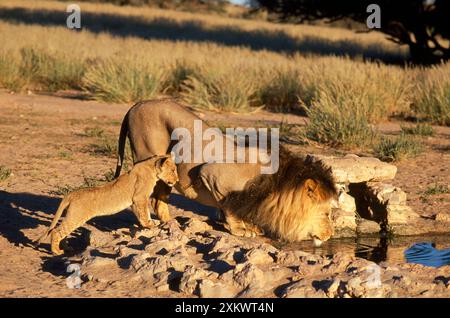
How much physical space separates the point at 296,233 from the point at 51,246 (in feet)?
7.24

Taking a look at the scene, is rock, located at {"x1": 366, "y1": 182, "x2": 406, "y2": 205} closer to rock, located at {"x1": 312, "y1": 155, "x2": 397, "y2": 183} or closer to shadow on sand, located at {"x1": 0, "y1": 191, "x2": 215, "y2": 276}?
rock, located at {"x1": 312, "y1": 155, "x2": 397, "y2": 183}

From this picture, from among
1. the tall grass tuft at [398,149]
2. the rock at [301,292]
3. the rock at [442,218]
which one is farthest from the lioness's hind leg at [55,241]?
the tall grass tuft at [398,149]

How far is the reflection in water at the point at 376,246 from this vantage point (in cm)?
887

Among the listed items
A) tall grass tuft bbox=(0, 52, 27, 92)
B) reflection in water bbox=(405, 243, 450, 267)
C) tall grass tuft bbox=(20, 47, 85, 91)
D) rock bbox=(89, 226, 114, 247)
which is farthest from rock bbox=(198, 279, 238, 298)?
tall grass tuft bbox=(20, 47, 85, 91)

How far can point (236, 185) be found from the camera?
864 centimetres

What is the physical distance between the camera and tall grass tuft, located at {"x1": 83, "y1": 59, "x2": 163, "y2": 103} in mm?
19703

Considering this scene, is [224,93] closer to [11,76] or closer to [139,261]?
[11,76]

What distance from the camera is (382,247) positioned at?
30.7 ft

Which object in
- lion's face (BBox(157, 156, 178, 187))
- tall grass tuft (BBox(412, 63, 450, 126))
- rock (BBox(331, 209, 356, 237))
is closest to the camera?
lion's face (BBox(157, 156, 178, 187))

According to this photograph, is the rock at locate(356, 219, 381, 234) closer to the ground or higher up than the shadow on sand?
closer to the ground

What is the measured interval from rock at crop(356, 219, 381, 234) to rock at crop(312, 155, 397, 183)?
456 mm

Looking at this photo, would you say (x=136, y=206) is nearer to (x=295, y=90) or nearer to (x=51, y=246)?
(x=51, y=246)

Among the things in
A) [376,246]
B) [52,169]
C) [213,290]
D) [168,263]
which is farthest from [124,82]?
[213,290]
